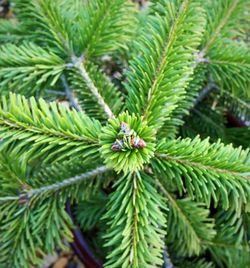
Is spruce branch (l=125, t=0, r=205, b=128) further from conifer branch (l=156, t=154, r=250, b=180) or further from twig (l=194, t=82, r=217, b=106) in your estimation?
twig (l=194, t=82, r=217, b=106)

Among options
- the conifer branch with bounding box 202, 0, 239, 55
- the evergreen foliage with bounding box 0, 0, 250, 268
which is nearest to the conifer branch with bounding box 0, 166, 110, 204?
the evergreen foliage with bounding box 0, 0, 250, 268

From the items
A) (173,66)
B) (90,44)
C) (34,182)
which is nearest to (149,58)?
(173,66)

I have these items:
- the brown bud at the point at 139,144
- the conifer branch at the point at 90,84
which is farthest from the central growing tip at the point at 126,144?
the conifer branch at the point at 90,84

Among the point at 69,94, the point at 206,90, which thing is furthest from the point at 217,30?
the point at 69,94

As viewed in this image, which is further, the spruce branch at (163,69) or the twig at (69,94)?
the twig at (69,94)

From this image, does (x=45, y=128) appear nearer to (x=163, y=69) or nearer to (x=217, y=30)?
(x=163, y=69)

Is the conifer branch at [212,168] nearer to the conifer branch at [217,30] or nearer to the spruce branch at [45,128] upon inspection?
the spruce branch at [45,128]

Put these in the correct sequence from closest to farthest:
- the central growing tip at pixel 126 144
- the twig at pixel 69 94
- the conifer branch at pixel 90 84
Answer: the central growing tip at pixel 126 144
the conifer branch at pixel 90 84
the twig at pixel 69 94
